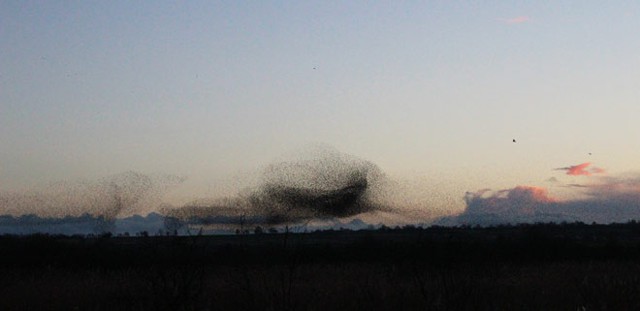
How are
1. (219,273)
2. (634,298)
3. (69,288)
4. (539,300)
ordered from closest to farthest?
A: (634,298)
(539,300)
(69,288)
(219,273)

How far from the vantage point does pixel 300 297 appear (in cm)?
2355

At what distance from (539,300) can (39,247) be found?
130ft

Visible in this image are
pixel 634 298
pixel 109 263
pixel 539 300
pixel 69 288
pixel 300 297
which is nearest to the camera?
pixel 634 298

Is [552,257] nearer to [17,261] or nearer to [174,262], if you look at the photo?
[17,261]

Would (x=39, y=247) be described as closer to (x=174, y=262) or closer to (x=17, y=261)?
(x=17, y=261)

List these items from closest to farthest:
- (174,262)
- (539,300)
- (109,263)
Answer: (174,262) → (539,300) → (109,263)

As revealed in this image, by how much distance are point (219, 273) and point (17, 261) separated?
61.2 ft

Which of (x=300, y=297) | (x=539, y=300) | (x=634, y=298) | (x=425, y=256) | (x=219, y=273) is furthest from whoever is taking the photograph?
(x=219, y=273)

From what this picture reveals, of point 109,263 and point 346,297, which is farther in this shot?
point 109,263

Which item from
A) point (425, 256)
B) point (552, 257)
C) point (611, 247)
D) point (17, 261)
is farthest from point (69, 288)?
point (611, 247)

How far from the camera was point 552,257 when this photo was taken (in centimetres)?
5341

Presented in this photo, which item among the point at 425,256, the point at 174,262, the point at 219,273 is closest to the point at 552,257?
the point at 219,273

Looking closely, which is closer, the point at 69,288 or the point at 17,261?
the point at 69,288

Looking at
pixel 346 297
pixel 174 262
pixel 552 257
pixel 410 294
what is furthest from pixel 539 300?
pixel 552 257
